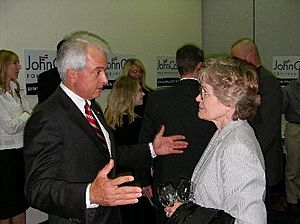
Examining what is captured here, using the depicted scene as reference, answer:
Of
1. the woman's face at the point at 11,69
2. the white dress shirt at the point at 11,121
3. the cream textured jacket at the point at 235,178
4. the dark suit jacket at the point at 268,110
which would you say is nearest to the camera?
the cream textured jacket at the point at 235,178

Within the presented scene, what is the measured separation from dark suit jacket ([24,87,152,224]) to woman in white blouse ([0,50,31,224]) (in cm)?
194

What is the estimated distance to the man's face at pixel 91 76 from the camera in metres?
1.82

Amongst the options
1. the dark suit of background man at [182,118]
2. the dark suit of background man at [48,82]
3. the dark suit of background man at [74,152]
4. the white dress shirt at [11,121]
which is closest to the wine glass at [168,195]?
the dark suit of background man at [74,152]

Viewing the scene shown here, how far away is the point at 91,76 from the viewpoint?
183cm

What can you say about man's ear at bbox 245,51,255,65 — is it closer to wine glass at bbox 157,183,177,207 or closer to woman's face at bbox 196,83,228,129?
woman's face at bbox 196,83,228,129

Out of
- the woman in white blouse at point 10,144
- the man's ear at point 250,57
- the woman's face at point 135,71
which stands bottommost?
the woman in white blouse at point 10,144

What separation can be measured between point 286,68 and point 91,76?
5.37 m

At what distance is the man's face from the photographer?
1819 mm

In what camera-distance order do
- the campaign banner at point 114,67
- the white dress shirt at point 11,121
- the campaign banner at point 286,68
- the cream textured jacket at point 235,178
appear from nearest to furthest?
1. the cream textured jacket at point 235,178
2. the white dress shirt at point 11,121
3. the campaign banner at point 114,67
4. the campaign banner at point 286,68

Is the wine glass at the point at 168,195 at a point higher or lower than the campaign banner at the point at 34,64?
lower

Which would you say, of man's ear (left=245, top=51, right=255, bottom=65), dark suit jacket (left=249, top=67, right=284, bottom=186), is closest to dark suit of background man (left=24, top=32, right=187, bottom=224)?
dark suit jacket (left=249, top=67, right=284, bottom=186)

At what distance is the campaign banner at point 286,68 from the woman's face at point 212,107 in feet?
16.7

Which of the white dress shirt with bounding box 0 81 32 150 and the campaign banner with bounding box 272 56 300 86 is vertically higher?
the campaign banner with bounding box 272 56 300 86

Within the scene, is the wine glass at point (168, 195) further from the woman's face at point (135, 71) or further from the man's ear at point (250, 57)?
the woman's face at point (135, 71)
